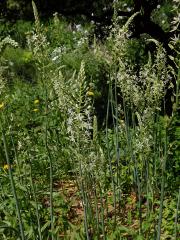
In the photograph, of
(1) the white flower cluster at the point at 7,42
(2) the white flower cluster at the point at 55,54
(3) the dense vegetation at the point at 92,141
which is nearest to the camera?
(1) the white flower cluster at the point at 7,42

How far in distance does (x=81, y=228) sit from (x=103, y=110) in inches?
151

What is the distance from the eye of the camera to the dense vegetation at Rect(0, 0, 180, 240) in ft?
8.64

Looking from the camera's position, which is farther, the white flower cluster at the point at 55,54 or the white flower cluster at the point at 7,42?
the white flower cluster at the point at 55,54

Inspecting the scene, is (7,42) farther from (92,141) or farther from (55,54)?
(55,54)

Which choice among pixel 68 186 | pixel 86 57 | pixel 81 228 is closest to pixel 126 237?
pixel 81 228

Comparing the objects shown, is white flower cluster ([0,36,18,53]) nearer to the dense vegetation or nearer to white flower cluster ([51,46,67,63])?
the dense vegetation

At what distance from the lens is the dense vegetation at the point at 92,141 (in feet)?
8.64

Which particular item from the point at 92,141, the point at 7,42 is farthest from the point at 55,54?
the point at 7,42

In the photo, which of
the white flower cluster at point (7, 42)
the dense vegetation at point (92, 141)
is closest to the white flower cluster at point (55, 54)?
the dense vegetation at point (92, 141)

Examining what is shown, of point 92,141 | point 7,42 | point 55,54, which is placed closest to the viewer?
point 7,42

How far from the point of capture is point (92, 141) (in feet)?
9.54

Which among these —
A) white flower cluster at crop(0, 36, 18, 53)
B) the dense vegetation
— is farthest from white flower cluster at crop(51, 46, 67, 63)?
white flower cluster at crop(0, 36, 18, 53)

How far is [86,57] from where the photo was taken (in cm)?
911

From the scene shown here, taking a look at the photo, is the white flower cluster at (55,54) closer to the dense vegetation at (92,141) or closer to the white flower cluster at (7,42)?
the dense vegetation at (92,141)
